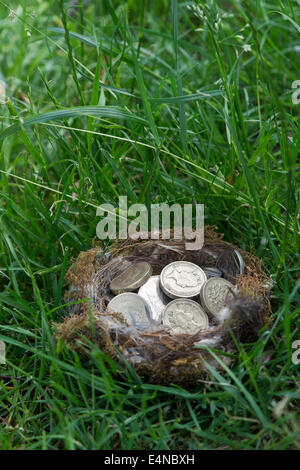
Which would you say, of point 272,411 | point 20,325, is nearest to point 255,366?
point 272,411

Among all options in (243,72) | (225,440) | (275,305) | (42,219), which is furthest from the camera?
(243,72)

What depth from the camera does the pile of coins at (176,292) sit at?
2.49m

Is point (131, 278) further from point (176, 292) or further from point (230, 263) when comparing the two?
point (230, 263)

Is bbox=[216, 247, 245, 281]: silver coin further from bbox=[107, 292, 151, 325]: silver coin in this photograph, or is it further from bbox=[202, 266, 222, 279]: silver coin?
bbox=[107, 292, 151, 325]: silver coin

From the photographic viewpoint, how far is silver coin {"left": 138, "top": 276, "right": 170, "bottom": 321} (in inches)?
104

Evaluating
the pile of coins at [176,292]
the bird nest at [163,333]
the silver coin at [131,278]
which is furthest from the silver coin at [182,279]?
the bird nest at [163,333]

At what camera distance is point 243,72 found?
151 inches

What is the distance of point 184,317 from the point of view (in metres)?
2.49

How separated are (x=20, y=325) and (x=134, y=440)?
0.97 metres

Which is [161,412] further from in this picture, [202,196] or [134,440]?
[202,196]

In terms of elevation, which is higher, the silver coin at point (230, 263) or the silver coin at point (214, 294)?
the silver coin at point (230, 263)

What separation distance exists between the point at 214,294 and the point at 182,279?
0.21 m

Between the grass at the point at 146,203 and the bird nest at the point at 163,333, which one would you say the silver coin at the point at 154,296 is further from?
the grass at the point at 146,203

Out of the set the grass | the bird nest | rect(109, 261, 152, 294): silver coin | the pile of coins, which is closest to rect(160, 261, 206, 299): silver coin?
the pile of coins
